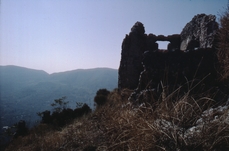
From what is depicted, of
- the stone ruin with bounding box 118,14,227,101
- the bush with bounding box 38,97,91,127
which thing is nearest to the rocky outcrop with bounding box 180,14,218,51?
the stone ruin with bounding box 118,14,227,101

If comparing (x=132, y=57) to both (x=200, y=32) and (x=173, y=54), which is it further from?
(x=173, y=54)

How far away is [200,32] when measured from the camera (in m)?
11.5

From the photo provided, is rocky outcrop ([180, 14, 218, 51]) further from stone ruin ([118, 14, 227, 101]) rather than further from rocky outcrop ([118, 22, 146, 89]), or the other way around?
rocky outcrop ([118, 22, 146, 89])

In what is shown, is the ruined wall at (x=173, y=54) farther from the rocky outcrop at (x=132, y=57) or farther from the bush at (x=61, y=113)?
the bush at (x=61, y=113)

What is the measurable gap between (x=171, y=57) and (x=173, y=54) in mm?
205

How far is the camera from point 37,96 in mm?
155250

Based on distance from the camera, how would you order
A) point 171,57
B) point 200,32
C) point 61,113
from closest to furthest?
1. point 171,57
2. point 200,32
3. point 61,113

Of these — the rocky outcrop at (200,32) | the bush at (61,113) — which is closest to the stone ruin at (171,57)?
the rocky outcrop at (200,32)

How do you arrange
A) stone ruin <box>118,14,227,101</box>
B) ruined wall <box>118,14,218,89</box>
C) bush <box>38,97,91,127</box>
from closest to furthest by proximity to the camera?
stone ruin <box>118,14,227,101</box> < ruined wall <box>118,14,218,89</box> < bush <box>38,97,91,127</box>

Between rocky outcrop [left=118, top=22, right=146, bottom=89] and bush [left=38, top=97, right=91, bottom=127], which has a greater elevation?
rocky outcrop [left=118, top=22, right=146, bottom=89]

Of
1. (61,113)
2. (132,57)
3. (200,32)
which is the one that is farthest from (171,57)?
(61,113)

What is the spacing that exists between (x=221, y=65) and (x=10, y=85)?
23412 centimetres

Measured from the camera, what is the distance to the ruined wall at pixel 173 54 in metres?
7.53

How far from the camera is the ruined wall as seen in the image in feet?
24.7
